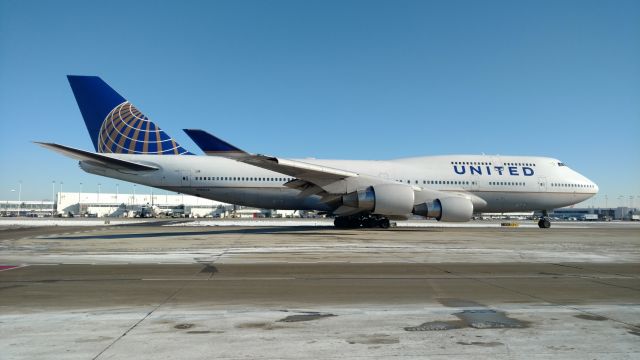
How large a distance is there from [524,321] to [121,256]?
9.87m

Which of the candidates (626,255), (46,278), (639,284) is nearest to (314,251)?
(46,278)

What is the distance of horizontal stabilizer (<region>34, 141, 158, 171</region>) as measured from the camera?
17.8 meters

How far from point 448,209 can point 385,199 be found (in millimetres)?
3255

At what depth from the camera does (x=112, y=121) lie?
24.5 meters

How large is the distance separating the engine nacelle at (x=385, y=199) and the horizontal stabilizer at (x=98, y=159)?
1126cm

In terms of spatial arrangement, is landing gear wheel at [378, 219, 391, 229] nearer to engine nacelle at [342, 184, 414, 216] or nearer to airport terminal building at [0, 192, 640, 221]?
engine nacelle at [342, 184, 414, 216]

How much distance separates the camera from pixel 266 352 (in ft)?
12.3

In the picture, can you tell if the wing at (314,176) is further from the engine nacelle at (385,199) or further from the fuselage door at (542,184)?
the fuselage door at (542,184)

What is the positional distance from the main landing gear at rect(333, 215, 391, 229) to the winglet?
8.70 m

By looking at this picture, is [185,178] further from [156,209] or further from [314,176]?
[156,209]


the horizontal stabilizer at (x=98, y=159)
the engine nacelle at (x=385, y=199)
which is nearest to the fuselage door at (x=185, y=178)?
the horizontal stabilizer at (x=98, y=159)

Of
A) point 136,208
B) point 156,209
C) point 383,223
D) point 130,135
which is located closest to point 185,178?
point 130,135

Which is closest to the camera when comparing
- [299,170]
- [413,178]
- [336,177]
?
[299,170]

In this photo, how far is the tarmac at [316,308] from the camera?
3.86m
